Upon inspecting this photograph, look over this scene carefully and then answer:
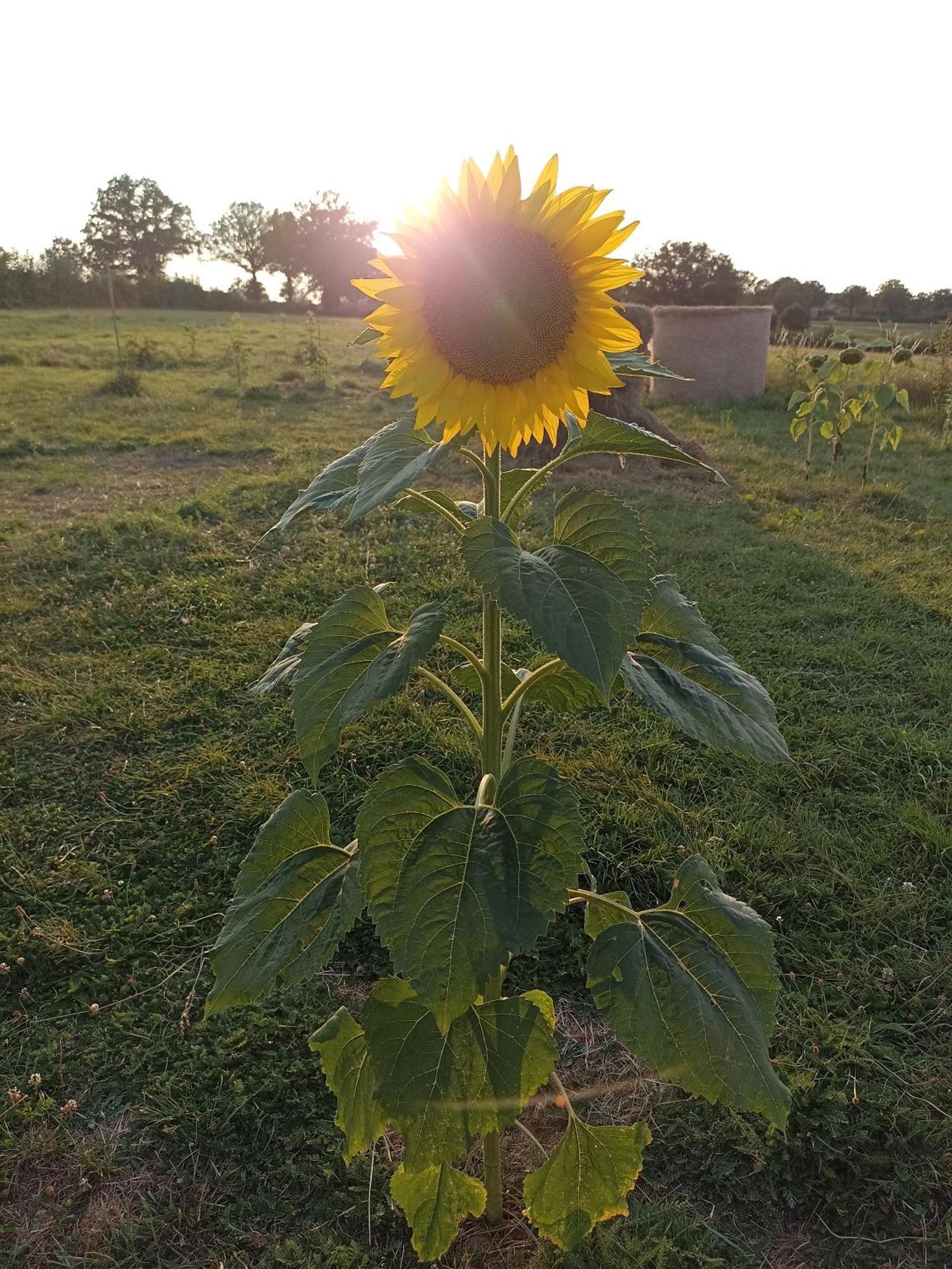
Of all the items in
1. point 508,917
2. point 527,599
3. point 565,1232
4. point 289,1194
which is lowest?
point 289,1194

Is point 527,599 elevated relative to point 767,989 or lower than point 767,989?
elevated

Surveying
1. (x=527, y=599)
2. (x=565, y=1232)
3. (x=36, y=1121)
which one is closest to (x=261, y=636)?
A: (x=36, y=1121)

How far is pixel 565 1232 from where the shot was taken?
147 cm

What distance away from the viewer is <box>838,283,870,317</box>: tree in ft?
70.7

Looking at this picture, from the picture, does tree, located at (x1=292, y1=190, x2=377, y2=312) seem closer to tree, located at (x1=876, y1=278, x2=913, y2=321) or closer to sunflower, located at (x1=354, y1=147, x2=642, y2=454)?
tree, located at (x1=876, y1=278, x2=913, y2=321)

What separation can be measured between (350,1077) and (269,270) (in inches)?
2210

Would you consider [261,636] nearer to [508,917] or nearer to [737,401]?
[508,917]

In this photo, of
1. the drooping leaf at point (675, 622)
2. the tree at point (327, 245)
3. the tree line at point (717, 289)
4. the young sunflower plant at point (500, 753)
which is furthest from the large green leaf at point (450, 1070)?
the tree at point (327, 245)

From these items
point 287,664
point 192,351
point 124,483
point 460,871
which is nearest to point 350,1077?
point 460,871

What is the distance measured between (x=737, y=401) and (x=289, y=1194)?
Answer: 11.1 meters

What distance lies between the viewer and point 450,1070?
4.22 ft

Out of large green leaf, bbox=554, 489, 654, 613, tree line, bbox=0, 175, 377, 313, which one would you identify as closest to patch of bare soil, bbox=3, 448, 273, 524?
large green leaf, bbox=554, 489, 654, 613

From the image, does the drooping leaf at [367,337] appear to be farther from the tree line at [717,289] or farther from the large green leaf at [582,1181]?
the tree line at [717,289]

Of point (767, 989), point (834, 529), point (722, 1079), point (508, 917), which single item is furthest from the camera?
point (834, 529)
